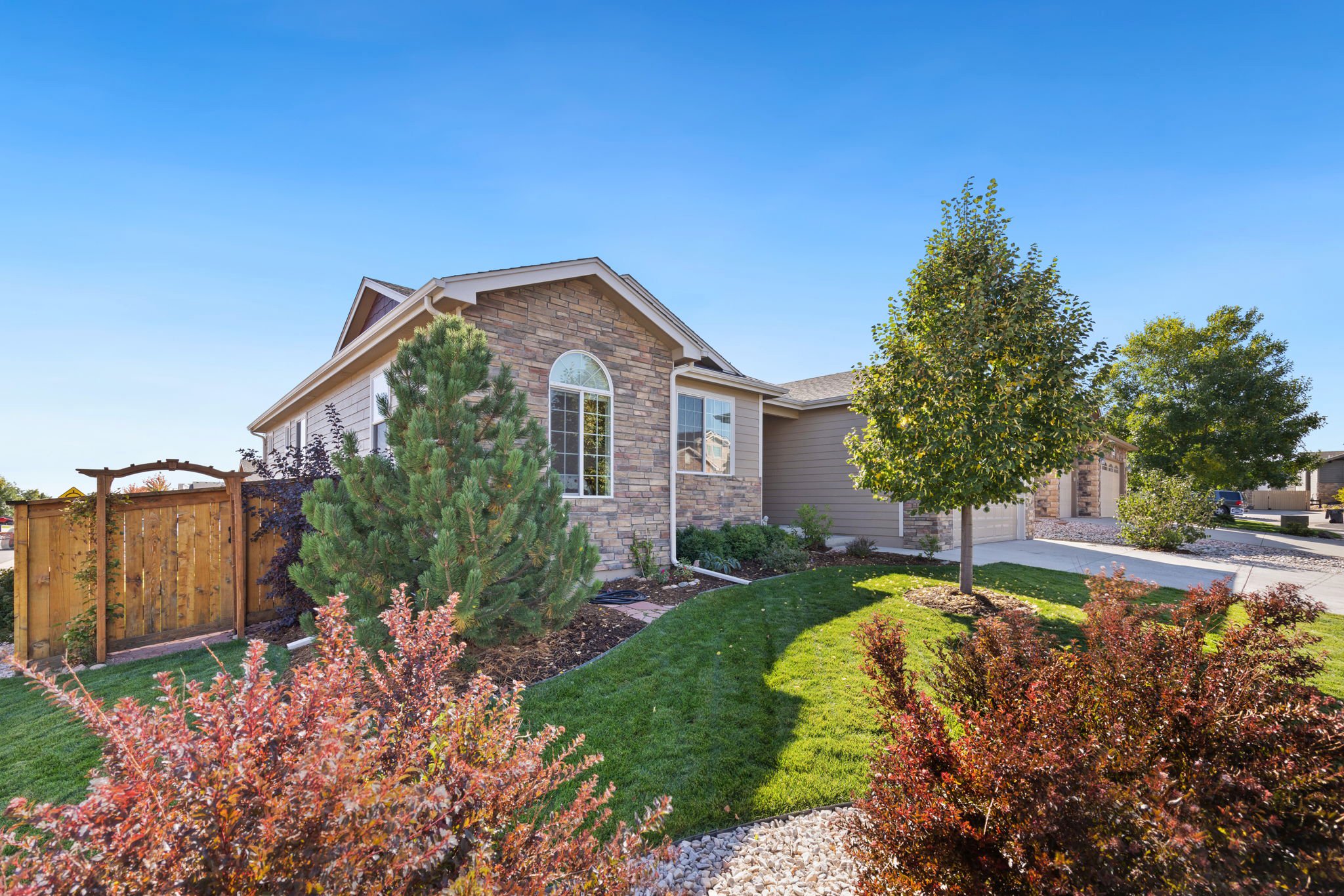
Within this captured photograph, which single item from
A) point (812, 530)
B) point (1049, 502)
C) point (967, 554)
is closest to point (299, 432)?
point (812, 530)

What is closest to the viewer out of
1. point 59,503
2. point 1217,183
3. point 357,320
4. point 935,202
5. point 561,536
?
point 561,536

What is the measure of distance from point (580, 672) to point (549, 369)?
4.45 metres

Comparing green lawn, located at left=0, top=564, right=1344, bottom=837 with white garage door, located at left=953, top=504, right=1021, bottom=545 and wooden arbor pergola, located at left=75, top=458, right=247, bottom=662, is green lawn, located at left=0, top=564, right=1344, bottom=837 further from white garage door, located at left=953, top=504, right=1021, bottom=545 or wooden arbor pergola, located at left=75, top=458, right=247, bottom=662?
white garage door, located at left=953, top=504, right=1021, bottom=545

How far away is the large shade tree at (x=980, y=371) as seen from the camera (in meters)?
6.28

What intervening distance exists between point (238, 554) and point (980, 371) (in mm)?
8936

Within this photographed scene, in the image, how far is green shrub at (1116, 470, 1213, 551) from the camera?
1209cm

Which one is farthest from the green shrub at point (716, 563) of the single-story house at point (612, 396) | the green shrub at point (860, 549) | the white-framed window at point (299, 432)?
the white-framed window at point (299, 432)

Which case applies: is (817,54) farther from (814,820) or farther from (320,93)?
(814,820)

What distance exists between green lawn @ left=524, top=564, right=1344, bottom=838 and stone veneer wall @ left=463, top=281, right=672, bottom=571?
196cm

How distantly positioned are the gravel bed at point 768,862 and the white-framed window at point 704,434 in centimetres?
Answer: 733

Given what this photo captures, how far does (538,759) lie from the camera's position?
178cm

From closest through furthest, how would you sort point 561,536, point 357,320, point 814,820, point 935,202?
point 814,820 < point 561,536 < point 935,202 < point 357,320

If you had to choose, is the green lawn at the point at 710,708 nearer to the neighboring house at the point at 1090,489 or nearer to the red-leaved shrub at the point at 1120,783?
the red-leaved shrub at the point at 1120,783

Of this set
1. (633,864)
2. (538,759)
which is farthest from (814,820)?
(538,759)
